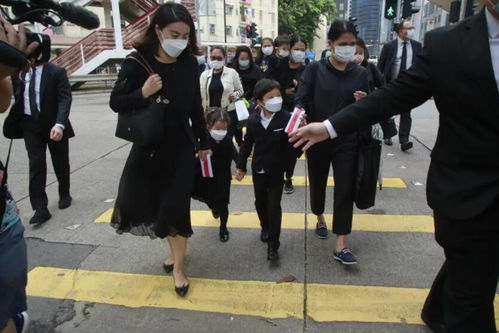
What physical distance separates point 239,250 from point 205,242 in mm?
390

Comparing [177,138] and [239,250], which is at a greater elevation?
[177,138]

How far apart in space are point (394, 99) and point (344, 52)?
4.80 ft

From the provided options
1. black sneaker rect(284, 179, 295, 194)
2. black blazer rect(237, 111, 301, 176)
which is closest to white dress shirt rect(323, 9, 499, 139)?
black blazer rect(237, 111, 301, 176)

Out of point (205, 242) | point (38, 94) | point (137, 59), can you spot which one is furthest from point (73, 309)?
point (38, 94)

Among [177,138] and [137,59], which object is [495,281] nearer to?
[177,138]

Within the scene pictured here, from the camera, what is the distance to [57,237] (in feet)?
13.8

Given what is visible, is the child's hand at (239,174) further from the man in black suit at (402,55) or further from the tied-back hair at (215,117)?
the man in black suit at (402,55)

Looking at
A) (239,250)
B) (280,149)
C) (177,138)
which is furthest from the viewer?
(239,250)

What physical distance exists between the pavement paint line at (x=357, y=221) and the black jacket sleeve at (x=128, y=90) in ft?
6.52

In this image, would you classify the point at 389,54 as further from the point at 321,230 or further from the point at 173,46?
the point at 173,46

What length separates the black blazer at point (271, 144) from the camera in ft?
11.3

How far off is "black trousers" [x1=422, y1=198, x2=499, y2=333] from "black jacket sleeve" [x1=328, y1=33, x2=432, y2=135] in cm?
57

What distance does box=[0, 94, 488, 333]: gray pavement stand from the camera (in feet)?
9.16

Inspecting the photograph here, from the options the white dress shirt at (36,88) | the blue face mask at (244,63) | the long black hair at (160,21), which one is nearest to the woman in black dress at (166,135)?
the long black hair at (160,21)
